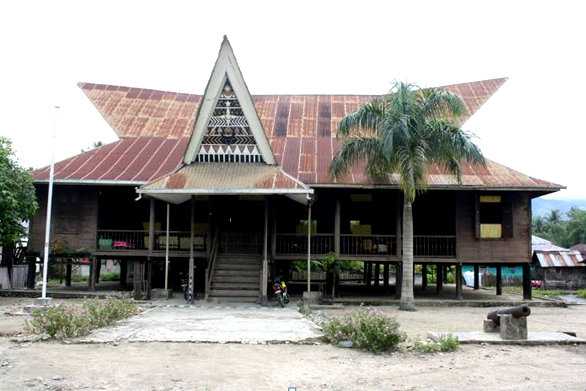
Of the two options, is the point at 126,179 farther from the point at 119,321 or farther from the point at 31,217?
the point at 119,321

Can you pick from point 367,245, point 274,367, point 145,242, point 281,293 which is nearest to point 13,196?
point 145,242

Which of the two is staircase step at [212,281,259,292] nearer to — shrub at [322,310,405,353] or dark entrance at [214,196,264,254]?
dark entrance at [214,196,264,254]

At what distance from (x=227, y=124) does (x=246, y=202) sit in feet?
13.2

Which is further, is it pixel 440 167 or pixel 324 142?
pixel 324 142

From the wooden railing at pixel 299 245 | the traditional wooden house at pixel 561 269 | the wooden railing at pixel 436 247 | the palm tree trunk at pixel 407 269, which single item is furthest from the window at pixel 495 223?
the traditional wooden house at pixel 561 269

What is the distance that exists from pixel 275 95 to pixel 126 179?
11031 mm

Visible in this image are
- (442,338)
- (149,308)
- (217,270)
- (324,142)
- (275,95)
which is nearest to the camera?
(442,338)

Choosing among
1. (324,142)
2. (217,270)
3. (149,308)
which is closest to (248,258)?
(217,270)

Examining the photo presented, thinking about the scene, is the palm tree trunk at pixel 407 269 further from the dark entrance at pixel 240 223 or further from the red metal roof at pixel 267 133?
the dark entrance at pixel 240 223

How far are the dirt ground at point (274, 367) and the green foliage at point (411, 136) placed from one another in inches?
337

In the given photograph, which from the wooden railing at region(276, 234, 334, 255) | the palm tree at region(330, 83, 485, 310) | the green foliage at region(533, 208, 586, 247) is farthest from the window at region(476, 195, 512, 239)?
the green foliage at region(533, 208, 586, 247)

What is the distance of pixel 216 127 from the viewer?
22.1 m

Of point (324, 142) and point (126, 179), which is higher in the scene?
point (324, 142)

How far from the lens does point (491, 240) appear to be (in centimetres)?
2344
